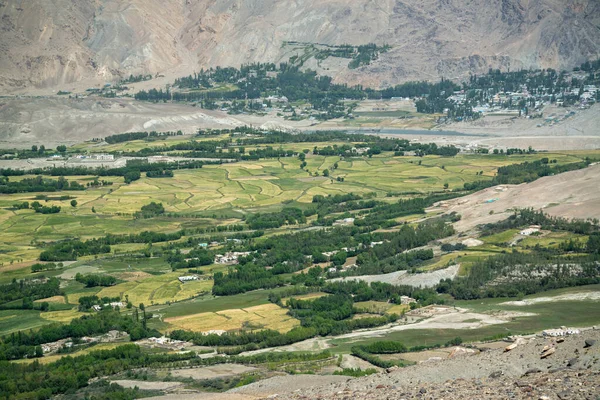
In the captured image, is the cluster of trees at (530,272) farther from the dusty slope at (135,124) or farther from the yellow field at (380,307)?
the dusty slope at (135,124)

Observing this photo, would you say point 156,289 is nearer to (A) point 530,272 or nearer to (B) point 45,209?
(A) point 530,272

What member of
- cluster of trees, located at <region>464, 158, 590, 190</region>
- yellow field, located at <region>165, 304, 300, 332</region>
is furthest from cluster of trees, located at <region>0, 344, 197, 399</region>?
cluster of trees, located at <region>464, 158, 590, 190</region>

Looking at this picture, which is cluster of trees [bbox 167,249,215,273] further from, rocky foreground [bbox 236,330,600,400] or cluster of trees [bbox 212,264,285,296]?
rocky foreground [bbox 236,330,600,400]

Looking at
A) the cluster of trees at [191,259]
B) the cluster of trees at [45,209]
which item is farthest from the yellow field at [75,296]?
the cluster of trees at [45,209]

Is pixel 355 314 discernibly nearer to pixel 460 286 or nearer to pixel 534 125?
pixel 460 286

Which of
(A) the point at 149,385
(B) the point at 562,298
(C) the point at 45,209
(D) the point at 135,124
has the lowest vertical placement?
(A) the point at 149,385

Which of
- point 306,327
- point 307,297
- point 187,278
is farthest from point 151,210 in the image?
point 306,327
